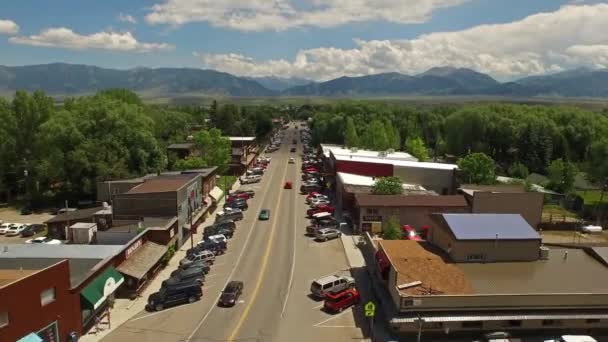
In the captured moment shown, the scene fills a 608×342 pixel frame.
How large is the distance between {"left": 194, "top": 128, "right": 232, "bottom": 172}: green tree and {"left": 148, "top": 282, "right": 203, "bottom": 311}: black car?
40515mm

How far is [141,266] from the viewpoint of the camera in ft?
105

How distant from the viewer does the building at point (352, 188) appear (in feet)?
171

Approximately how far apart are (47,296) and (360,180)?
40.6 m

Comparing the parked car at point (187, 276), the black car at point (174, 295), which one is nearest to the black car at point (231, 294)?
the black car at point (174, 295)

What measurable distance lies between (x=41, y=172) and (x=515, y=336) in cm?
5817

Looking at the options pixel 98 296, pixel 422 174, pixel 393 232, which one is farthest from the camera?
pixel 422 174

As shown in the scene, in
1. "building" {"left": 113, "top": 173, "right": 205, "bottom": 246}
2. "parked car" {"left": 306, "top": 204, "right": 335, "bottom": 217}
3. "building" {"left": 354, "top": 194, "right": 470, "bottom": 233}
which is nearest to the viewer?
"building" {"left": 113, "top": 173, "right": 205, "bottom": 246}

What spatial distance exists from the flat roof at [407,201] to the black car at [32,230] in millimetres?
35176

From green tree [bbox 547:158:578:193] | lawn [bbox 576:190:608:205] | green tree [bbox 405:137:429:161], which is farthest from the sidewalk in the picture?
lawn [bbox 576:190:608:205]

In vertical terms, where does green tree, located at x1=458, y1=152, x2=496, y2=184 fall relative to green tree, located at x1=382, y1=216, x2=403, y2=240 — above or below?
above

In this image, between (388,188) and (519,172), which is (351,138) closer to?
(519,172)

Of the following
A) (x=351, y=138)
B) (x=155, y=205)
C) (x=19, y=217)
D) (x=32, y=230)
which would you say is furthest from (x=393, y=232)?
(x=351, y=138)

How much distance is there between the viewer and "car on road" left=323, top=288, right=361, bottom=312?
2906cm

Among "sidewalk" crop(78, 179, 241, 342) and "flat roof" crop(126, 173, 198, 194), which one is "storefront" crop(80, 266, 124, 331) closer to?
"sidewalk" crop(78, 179, 241, 342)
